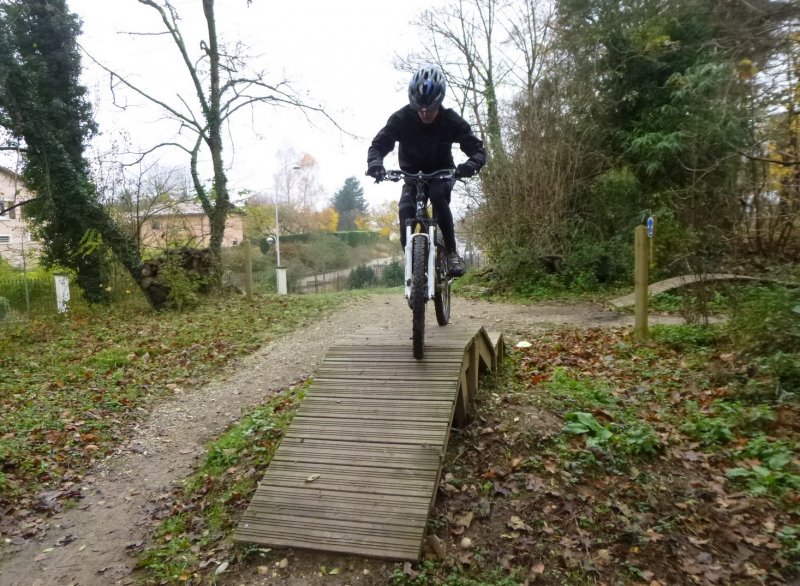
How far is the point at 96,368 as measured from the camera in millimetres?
7570

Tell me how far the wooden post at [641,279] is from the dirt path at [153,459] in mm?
1633

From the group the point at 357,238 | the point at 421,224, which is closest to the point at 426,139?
the point at 421,224

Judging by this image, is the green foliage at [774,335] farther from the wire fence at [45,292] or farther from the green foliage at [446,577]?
the wire fence at [45,292]

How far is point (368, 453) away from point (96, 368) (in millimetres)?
5672

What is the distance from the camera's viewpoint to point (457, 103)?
18.1 meters

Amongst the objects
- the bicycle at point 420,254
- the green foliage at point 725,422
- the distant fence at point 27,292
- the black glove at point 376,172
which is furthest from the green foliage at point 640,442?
the distant fence at point 27,292

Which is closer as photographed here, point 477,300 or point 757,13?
point 757,13

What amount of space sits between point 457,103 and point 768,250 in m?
11.0

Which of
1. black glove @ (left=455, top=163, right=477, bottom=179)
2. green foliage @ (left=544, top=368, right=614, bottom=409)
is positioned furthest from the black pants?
green foliage @ (left=544, top=368, right=614, bottom=409)

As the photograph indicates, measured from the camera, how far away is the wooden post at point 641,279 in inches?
263

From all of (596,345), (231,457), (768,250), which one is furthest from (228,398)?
(768,250)

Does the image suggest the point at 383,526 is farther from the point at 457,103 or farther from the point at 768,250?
the point at 457,103

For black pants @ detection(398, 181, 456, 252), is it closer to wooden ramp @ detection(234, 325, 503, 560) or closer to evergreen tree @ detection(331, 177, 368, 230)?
wooden ramp @ detection(234, 325, 503, 560)

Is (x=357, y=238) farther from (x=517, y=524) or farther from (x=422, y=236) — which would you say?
(x=517, y=524)
